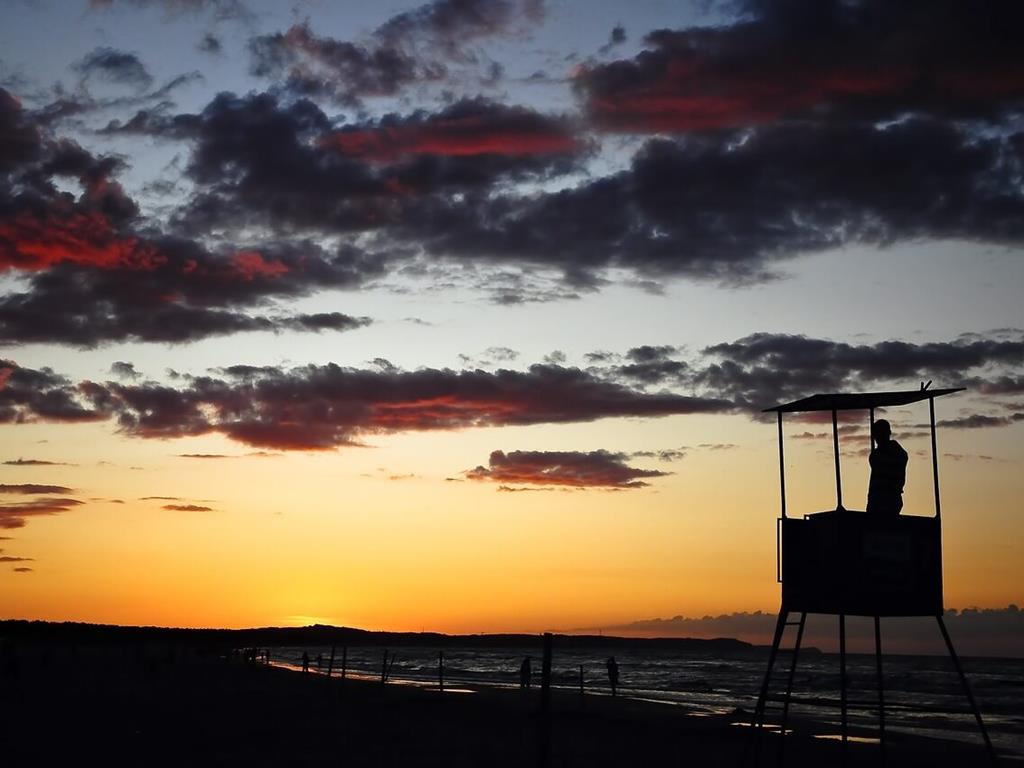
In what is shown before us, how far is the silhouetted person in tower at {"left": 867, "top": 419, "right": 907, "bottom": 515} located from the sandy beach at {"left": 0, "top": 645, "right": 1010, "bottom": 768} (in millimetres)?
6644

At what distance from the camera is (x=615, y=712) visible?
4541 centimetres

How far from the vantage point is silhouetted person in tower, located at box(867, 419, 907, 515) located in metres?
17.0

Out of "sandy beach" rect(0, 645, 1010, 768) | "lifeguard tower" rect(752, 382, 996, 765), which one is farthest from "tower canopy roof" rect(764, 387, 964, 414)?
"sandy beach" rect(0, 645, 1010, 768)

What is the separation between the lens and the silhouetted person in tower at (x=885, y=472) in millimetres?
17000

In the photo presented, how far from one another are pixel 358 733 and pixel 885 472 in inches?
718

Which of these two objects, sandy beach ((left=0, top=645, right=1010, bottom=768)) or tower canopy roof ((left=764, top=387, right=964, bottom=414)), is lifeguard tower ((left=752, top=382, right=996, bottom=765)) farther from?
sandy beach ((left=0, top=645, right=1010, bottom=768))

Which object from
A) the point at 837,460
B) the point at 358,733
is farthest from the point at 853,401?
the point at 358,733

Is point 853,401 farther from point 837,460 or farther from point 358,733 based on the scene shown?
point 358,733

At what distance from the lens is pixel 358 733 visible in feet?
98.7

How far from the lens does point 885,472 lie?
17.1m

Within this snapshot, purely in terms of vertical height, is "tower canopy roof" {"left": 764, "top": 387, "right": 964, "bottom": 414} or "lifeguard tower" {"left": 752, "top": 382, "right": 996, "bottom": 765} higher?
"tower canopy roof" {"left": 764, "top": 387, "right": 964, "bottom": 414}

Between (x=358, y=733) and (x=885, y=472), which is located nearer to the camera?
(x=885, y=472)

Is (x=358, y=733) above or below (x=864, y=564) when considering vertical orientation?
below

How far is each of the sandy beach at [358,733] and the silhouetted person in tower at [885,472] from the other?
6.64 meters
